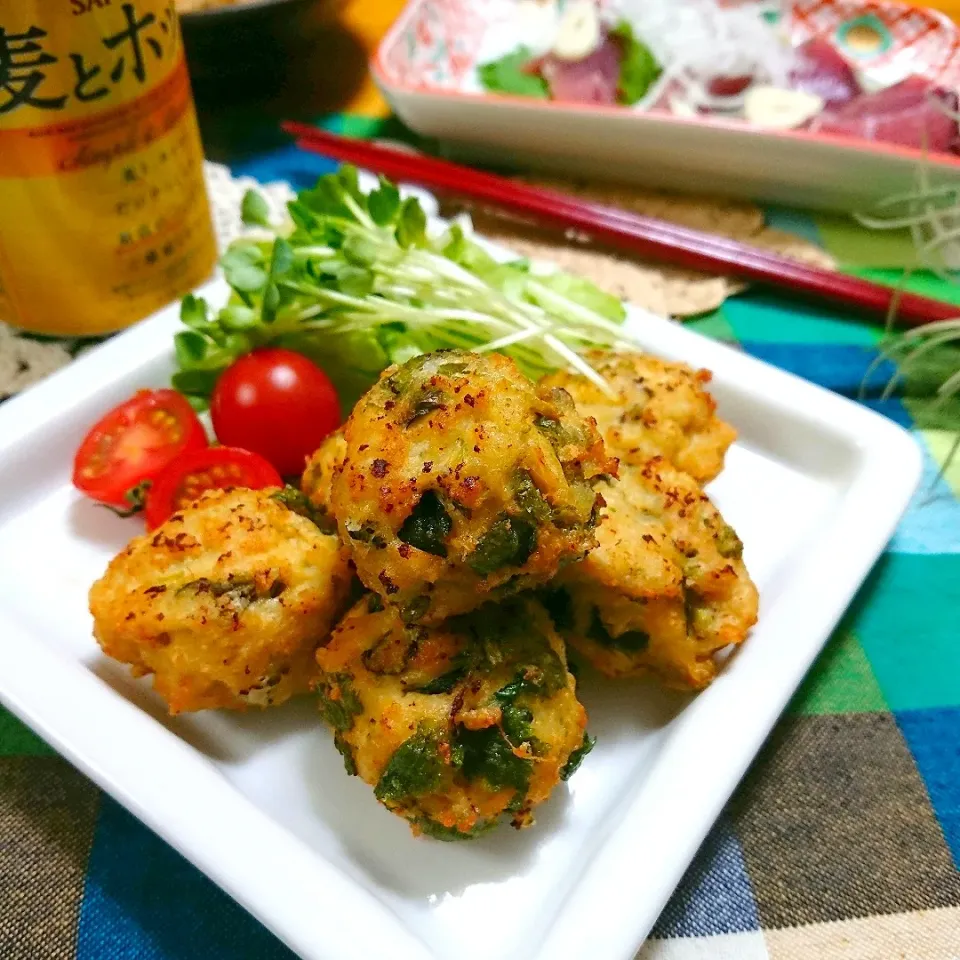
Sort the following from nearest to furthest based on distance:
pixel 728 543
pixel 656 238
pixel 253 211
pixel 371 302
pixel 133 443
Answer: pixel 728 543
pixel 133 443
pixel 371 302
pixel 253 211
pixel 656 238

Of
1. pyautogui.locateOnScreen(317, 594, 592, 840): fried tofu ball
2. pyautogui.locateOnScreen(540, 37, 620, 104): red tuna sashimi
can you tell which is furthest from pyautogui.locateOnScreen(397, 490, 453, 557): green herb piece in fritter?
pyautogui.locateOnScreen(540, 37, 620, 104): red tuna sashimi

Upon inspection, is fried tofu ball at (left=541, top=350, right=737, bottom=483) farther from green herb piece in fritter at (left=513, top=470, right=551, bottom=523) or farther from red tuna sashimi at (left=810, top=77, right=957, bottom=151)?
red tuna sashimi at (left=810, top=77, right=957, bottom=151)

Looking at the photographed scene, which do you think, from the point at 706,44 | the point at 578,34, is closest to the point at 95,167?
the point at 578,34

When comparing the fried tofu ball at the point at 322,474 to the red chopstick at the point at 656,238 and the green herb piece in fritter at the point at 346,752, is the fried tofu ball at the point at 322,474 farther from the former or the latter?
the red chopstick at the point at 656,238

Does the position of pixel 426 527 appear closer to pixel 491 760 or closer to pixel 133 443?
pixel 491 760

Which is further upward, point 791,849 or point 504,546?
point 504,546

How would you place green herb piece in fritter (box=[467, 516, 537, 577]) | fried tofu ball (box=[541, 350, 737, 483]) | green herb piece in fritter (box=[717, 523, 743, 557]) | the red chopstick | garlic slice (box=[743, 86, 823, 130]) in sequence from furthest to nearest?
garlic slice (box=[743, 86, 823, 130]) → the red chopstick → fried tofu ball (box=[541, 350, 737, 483]) → green herb piece in fritter (box=[717, 523, 743, 557]) → green herb piece in fritter (box=[467, 516, 537, 577])
